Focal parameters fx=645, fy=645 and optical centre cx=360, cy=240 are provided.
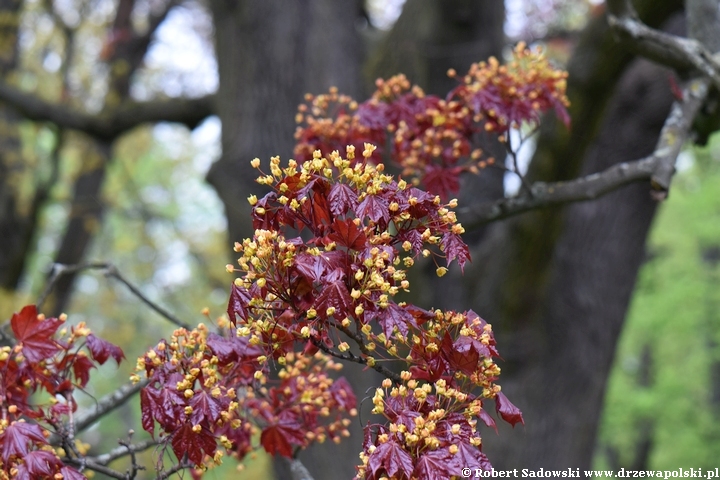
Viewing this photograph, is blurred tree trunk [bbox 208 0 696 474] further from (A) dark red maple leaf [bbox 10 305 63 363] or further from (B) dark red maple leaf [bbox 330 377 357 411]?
(A) dark red maple leaf [bbox 10 305 63 363]

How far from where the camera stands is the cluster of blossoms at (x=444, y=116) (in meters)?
1.94

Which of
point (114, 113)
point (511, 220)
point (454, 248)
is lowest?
point (454, 248)

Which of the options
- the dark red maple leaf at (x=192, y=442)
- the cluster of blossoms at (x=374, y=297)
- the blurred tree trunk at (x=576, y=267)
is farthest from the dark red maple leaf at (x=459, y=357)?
the blurred tree trunk at (x=576, y=267)

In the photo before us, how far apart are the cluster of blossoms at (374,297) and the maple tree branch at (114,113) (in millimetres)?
3376

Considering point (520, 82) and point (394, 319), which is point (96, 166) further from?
point (394, 319)

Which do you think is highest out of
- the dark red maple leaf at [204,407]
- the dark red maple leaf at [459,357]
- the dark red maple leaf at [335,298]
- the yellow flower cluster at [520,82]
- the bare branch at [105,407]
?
the yellow flower cluster at [520,82]

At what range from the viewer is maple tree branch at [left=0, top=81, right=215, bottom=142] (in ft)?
14.4

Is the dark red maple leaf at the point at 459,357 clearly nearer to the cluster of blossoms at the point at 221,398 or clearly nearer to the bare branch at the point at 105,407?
the cluster of blossoms at the point at 221,398

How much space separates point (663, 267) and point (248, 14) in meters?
9.06

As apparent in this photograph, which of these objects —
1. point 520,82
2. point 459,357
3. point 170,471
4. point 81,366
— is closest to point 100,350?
point 81,366

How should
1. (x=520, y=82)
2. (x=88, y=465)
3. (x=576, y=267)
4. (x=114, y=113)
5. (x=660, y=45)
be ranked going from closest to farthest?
(x=88, y=465) < (x=520, y=82) < (x=660, y=45) < (x=576, y=267) < (x=114, y=113)

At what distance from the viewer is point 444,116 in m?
2.02

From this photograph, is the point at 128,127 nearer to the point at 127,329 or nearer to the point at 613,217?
the point at 613,217

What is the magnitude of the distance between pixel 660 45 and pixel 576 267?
4.92ft
